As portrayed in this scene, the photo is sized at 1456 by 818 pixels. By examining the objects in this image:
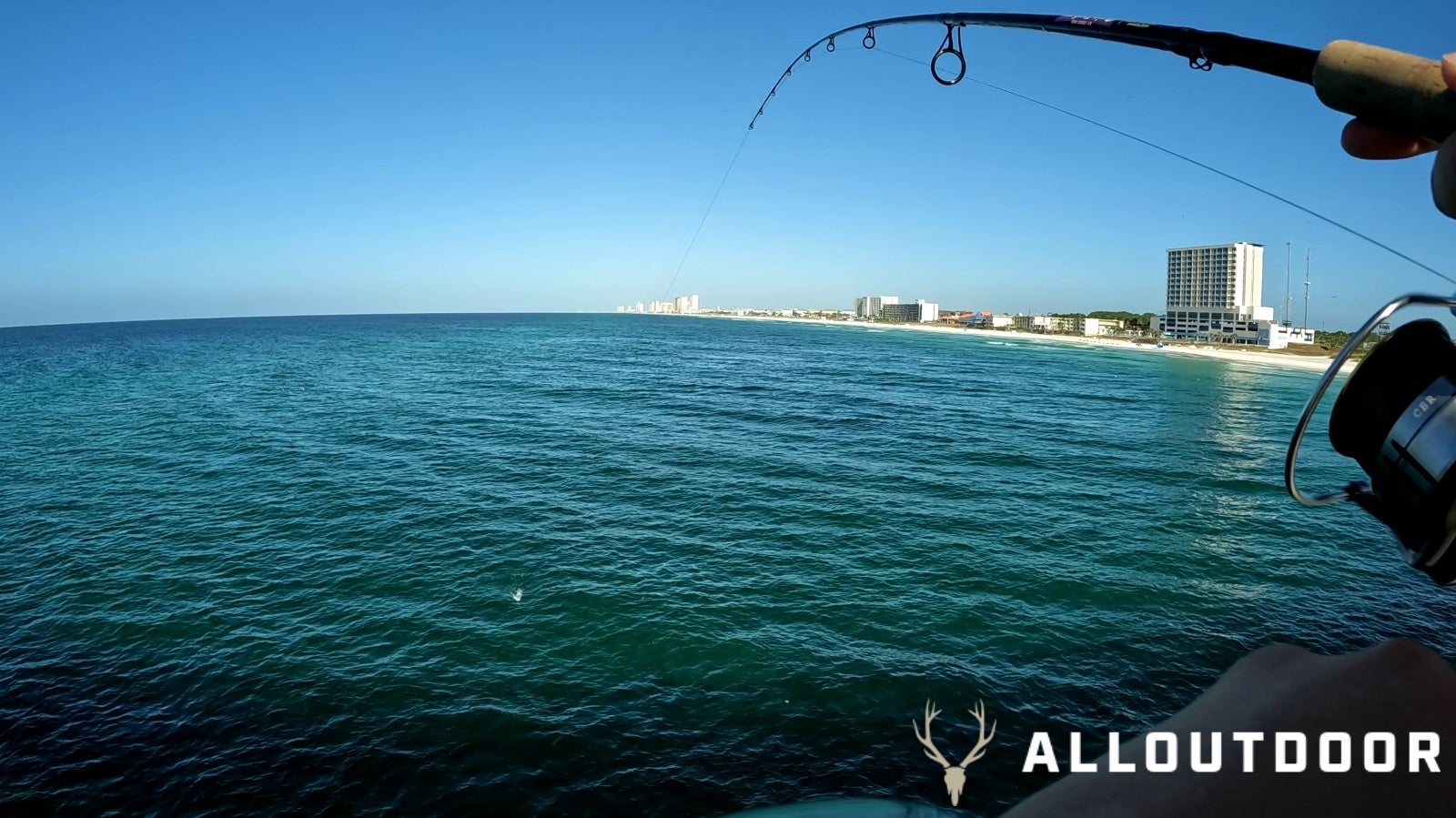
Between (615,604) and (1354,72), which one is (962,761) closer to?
(615,604)

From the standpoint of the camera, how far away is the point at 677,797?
11062 millimetres

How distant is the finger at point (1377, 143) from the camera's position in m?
2.69

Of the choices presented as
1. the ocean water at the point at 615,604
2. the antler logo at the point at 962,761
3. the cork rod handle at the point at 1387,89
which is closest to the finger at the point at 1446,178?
the cork rod handle at the point at 1387,89

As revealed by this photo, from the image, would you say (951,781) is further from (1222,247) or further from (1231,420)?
(1222,247)

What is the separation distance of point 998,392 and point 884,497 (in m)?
38.8

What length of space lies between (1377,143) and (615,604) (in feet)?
54.0

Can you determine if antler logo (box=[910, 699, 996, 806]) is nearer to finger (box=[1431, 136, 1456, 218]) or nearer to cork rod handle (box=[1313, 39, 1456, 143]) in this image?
cork rod handle (box=[1313, 39, 1456, 143])

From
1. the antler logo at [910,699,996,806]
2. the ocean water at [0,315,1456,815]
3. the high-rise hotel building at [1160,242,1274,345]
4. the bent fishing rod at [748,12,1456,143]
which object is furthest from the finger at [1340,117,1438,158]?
the high-rise hotel building at [1160,242,1274,345]

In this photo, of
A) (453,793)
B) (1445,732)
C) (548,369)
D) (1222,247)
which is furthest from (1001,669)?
(1222,247)

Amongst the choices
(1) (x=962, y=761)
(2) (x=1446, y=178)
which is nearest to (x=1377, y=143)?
(2) (x=1446, y=178)

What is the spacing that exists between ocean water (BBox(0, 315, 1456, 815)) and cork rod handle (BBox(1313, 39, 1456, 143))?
10.3 meters

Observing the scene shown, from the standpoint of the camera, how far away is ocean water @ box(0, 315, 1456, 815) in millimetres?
11836

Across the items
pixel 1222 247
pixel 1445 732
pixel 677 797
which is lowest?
pixel 677 797

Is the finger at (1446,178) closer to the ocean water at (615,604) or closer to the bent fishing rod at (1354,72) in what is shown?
the bent fishing rod at (1354,72)
